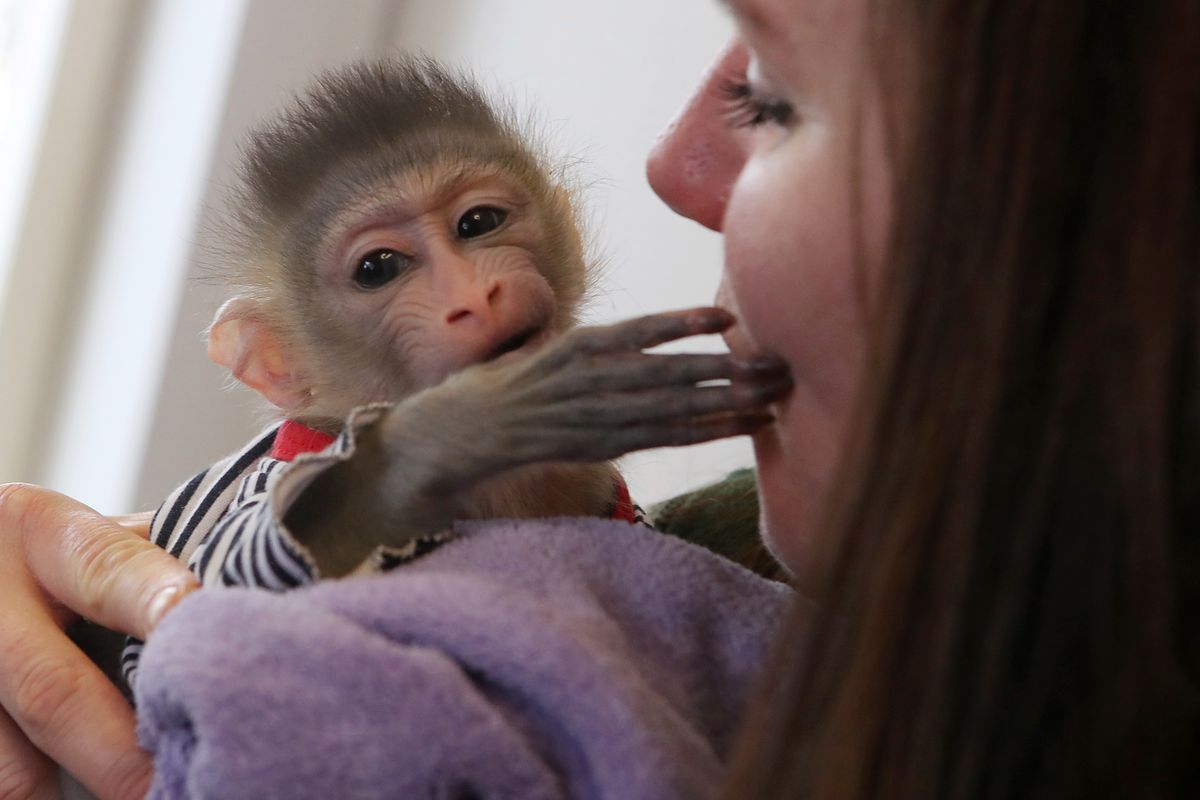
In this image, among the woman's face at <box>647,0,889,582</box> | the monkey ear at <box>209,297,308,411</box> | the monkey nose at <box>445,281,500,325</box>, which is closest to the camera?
the woman's face at <box>647,0,889,582</box>

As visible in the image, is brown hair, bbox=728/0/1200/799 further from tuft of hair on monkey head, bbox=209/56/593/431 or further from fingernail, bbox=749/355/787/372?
tuft of hair on monkey head, bbox=209/56/593/431

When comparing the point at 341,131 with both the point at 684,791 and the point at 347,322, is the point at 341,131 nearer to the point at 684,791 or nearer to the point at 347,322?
the point at 347,322

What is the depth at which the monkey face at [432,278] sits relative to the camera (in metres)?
1.01

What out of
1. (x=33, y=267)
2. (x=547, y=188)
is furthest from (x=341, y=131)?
(x=33, y=267)

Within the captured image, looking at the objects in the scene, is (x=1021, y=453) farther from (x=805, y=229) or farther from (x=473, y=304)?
(x=473, y=304)

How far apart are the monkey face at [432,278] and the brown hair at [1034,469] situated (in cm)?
56

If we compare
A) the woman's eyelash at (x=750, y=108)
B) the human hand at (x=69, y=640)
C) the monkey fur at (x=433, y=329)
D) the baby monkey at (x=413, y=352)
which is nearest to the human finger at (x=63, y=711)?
the human hand at (x=69, y=640)

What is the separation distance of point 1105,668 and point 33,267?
5.94 ft

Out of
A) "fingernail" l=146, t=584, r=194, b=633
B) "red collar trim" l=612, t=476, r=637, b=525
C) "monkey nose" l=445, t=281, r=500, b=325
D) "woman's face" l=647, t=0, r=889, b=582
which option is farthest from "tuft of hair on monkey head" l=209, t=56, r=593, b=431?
"woman's face" l=647, t=0, r=889, b=582

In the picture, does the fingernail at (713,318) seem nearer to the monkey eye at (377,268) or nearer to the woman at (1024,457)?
the woman at (1024,457)

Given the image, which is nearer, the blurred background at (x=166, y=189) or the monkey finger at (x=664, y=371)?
the monkey finger at (x=664, y=371)

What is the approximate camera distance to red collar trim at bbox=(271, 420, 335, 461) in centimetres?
A: 103

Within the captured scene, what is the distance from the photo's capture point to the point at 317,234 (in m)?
1.18

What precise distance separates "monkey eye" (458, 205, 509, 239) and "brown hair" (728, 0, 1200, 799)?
27.3 inches
